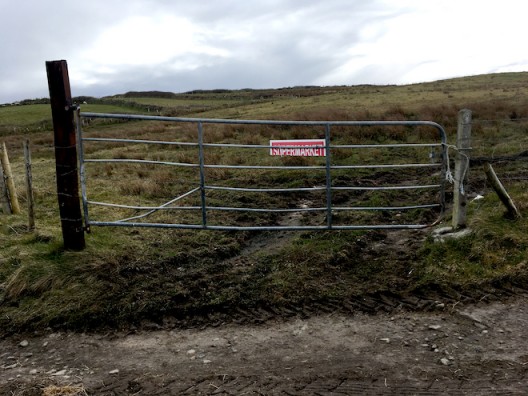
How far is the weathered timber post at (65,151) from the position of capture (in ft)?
17.8

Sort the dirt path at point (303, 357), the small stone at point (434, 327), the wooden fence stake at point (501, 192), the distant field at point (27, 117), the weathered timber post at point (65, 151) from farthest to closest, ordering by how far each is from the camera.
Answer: the distant field at point (27, 117), the wooden fence stake at point (501, 192), the weathered timber post at point (65, 151), the small stone at point (434, 327), the dirt path at point (303, 357)

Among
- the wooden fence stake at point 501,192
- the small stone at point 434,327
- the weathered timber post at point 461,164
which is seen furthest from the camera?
the wooden fence stake at point 501,192

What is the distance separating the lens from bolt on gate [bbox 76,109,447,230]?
620 centimetres

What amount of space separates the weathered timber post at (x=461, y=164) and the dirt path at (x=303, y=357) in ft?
4.96

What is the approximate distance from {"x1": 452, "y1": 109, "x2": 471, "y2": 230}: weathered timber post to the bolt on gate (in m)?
0.25

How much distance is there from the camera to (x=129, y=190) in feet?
32.5

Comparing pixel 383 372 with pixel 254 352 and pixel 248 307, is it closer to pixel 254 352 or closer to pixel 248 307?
pixel 254 352

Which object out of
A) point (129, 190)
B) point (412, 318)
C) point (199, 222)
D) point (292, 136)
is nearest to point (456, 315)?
point (412, 318)

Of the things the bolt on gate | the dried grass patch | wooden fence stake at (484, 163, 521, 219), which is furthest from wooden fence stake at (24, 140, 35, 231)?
wooden fence stake at (484, 163, 521, 219)

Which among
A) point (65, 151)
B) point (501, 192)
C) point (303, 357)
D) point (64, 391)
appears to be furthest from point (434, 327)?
point (65, 151)

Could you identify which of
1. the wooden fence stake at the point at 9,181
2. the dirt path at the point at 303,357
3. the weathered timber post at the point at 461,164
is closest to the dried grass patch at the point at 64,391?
the dirt path at the point at 303,357

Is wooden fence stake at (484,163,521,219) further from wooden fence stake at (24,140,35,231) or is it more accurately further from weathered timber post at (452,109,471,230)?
wooden fence stake at (24,140,35,231)

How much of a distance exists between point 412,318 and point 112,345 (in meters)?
2.93

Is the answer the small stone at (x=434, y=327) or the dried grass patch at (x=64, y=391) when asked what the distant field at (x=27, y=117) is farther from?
the small stone at (x=434, y=327)
